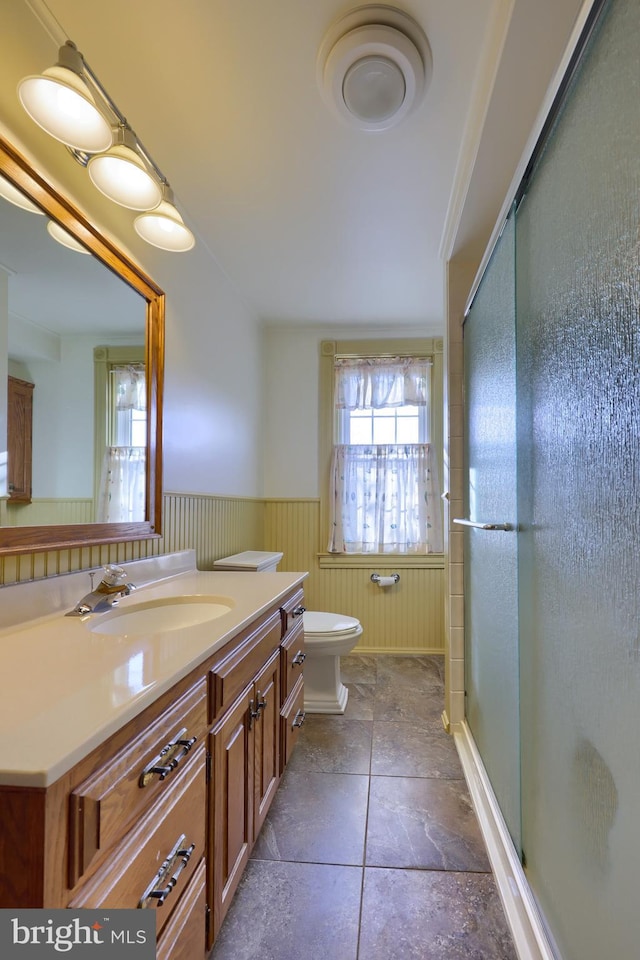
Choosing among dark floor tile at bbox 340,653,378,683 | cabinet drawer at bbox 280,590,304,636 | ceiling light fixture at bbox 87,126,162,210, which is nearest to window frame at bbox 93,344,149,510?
ceiling light fixture at bbox 87,126,162,210

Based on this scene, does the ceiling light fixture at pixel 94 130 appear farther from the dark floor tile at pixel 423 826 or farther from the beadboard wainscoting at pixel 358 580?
the dark floor tile at pixel 423 826

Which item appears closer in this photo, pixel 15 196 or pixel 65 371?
pixel 15 196

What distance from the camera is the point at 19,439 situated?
3.94 ft

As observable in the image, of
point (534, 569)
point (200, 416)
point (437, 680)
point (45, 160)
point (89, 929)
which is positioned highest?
point (45, 160)

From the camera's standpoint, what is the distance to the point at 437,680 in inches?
116

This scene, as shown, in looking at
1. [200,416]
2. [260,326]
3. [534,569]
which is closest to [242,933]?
[534,569]

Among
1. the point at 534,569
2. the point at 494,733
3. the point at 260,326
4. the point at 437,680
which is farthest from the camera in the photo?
the point at 260,326

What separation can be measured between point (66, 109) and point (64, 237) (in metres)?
0.31

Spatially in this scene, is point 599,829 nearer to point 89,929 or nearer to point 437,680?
point 89,929

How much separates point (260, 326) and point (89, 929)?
3.37 metres

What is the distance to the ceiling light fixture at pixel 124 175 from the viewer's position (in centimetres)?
133

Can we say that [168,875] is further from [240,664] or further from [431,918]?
[431,918]

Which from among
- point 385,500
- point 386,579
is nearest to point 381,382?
point 385,500

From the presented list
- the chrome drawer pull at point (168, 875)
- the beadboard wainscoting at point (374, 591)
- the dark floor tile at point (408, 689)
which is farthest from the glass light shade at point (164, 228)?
the dark floor tile at point (408, 689)
